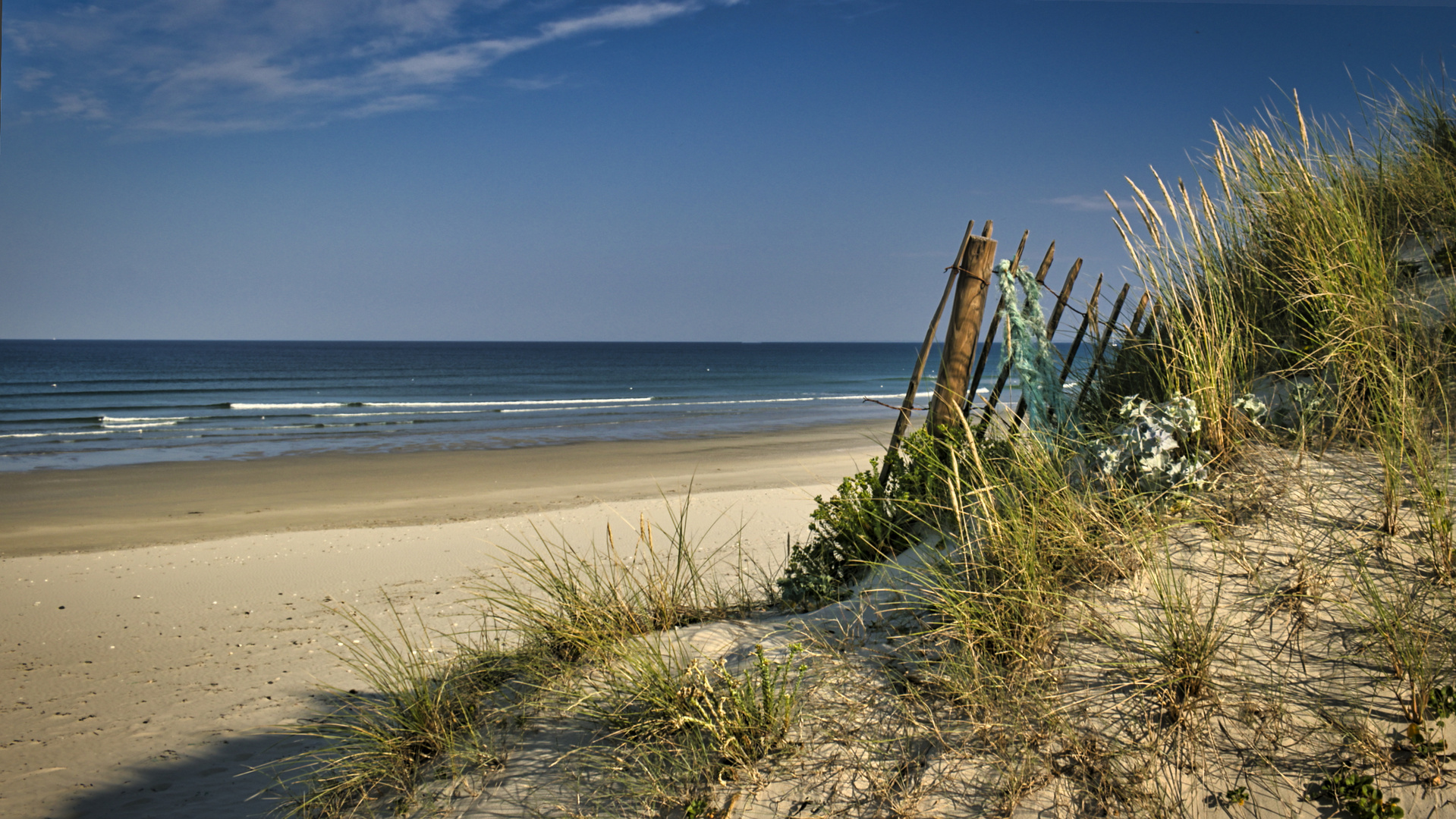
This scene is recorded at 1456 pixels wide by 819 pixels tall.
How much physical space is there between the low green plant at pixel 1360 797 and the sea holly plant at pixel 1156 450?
130 centimetres

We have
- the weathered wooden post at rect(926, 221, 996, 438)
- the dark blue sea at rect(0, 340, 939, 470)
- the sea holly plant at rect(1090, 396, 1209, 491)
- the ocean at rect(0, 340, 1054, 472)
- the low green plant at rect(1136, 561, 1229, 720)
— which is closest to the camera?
the low green plant at rect(1136, 561, 1229, 720)

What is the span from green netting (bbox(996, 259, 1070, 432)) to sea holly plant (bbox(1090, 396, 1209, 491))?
1.73 feet

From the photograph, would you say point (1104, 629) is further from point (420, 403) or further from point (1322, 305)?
point (420, 403)

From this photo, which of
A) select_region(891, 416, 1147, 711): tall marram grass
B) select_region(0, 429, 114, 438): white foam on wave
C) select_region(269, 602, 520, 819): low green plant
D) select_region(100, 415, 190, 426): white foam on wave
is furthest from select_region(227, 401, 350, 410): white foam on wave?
select_region(891, 416, 1147, 711): tall marram grass

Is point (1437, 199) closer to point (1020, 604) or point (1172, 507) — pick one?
point (1172, 507)

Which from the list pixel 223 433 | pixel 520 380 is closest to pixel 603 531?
pixel 223 433

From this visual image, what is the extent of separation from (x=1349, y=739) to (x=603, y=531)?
702 centimetres

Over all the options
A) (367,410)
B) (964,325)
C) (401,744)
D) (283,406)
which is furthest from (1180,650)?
(283,406)

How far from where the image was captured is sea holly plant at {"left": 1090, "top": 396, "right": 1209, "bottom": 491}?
3367 mm

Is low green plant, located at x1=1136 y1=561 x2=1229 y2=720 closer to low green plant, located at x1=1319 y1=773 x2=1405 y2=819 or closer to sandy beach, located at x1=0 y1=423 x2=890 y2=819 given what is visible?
low green plant, located at x1=1319 y1=773 x2=1405 y2=819

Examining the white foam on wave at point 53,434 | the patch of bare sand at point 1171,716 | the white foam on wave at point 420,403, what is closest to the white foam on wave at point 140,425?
the white foam on wave at point 53,434

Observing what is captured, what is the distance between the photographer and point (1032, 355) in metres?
4.20

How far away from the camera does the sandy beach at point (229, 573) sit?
3.97 metres

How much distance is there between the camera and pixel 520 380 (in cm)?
4488
